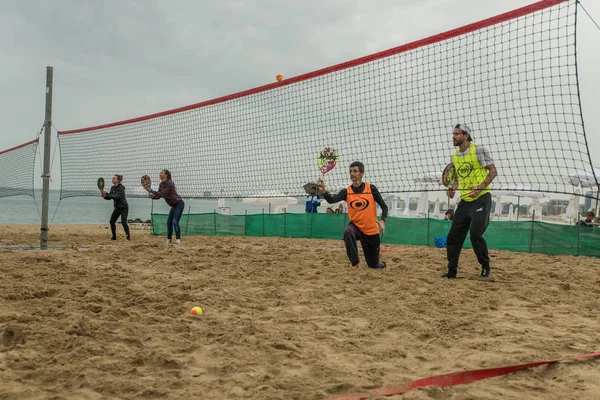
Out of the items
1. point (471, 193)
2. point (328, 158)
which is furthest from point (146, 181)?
point (471, 193)

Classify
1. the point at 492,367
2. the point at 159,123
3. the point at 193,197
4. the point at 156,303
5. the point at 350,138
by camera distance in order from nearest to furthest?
the point at 492,367, the point at 156,303, the point at 350,138, the point at 193,197, the point at 159,123

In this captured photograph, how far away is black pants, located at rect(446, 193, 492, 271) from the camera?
503 centimetres

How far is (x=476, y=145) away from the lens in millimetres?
4945

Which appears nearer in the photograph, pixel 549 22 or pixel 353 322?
pixel 353 322

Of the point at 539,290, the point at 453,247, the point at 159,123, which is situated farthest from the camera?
the point at 159,123

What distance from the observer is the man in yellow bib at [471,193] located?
194 inches

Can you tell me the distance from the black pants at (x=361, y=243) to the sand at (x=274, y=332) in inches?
20.0

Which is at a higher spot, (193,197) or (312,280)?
(193,197)

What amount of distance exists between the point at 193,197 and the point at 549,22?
5.54 m

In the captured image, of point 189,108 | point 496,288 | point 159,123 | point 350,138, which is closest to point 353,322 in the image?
point 496,288

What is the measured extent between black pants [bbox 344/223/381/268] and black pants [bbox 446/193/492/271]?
0.91 meters

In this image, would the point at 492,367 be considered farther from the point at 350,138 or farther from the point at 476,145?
the point at 350,138

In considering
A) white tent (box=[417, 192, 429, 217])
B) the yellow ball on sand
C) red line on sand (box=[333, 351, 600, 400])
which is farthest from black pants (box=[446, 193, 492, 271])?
white tent (box=[417, 192, 429, 217])

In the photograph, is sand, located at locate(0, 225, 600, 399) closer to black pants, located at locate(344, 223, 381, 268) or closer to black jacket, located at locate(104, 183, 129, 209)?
black pants, located at locate(344, 223, 381, 268)
